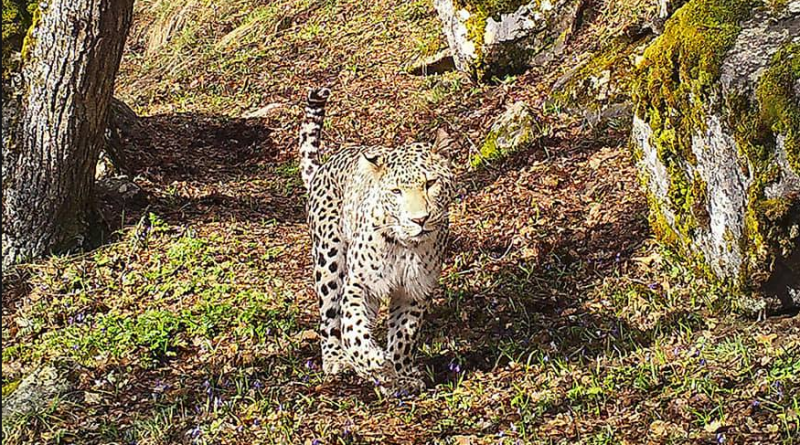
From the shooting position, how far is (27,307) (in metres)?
8.19

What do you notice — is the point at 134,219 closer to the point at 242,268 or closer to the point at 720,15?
the point at 242,268

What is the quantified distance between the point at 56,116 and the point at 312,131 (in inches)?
93.5

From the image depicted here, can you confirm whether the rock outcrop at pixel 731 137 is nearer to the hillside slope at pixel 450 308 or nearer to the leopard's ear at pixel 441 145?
the hillside slope at pixel 450 308

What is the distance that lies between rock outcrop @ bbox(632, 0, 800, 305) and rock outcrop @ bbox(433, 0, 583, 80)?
463 cm

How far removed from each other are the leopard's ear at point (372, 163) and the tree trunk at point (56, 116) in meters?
3.17

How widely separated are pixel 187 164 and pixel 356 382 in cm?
572

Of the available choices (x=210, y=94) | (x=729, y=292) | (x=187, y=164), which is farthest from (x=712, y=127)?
(x=210, y=94)

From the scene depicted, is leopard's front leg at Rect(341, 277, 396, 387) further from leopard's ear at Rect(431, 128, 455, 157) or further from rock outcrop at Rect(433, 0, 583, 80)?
rock outcrop at Rect(433, 0, 583, 80)

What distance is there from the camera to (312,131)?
25.3 ft

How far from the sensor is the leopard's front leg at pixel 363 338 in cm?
661

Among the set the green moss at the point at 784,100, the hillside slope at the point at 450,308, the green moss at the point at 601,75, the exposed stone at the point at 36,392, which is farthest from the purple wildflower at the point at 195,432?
the green moss at the point at 601,75

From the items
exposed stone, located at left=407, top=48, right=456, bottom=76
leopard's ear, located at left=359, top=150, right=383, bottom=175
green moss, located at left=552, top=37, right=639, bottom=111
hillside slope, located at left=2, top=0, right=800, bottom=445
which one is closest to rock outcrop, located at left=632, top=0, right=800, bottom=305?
hillside slope, located at left=2, top=0, right=800, bottom=445

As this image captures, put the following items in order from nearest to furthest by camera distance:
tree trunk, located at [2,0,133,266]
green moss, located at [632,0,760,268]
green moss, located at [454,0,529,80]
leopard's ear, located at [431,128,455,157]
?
leopard's ear, located at [431,128,455,157] → green moss, located at [632,0,760,268] → tree trunk, located at [2,0,133,266] → green moss, located at [454,0,529,80]

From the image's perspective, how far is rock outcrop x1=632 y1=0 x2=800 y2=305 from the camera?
6.27 meters
